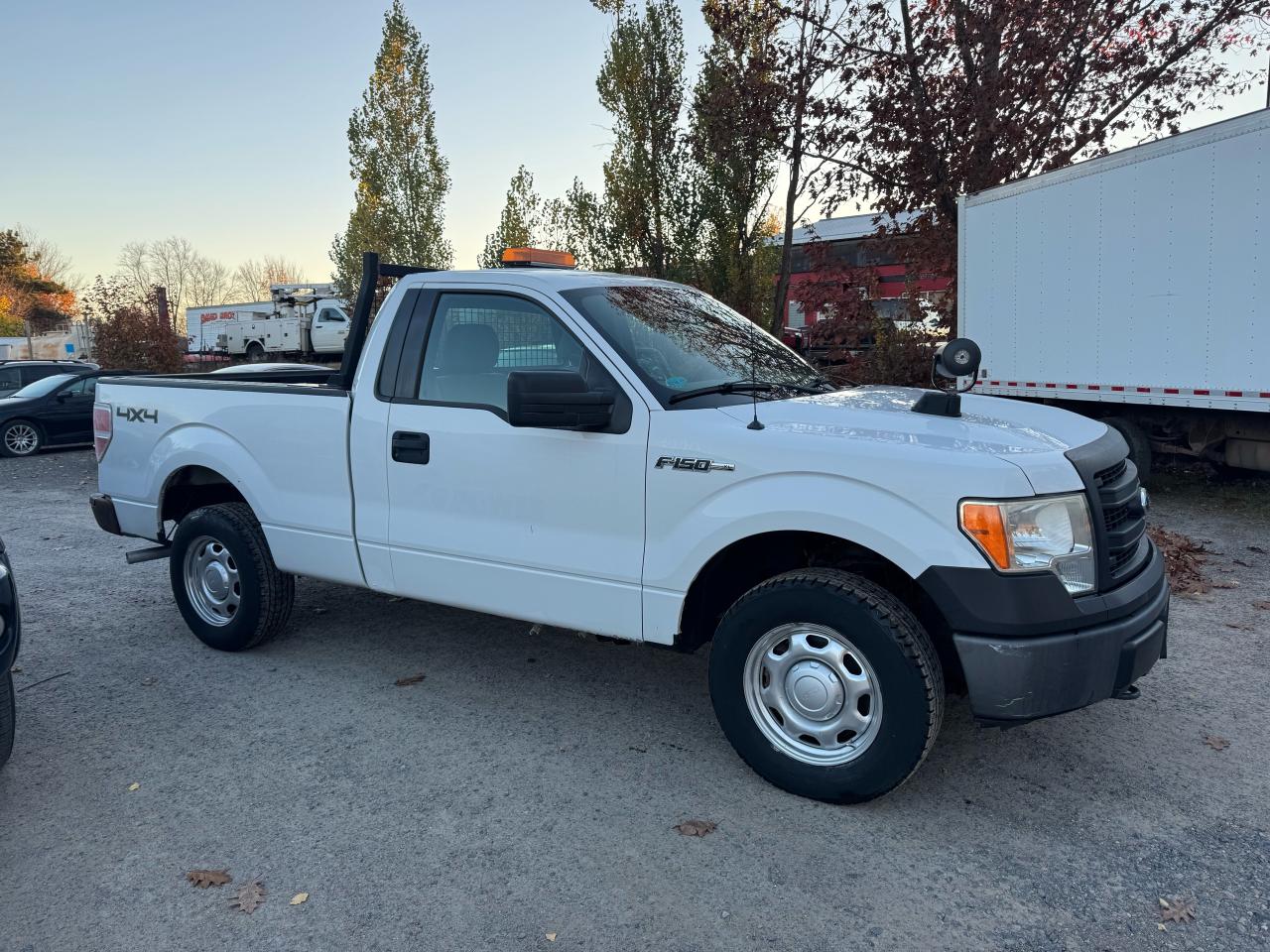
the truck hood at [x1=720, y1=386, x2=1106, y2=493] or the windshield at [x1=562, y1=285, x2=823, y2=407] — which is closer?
the truck hood at [x1=720, y1=386, x2=1106, y2=493]

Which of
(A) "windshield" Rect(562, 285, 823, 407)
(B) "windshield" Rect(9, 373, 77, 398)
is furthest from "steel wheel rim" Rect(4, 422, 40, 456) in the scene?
(A) "windshield" Rect(562, 285, 823, 407)

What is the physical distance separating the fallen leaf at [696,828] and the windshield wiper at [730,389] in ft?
5.28

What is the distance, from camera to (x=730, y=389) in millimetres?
4059

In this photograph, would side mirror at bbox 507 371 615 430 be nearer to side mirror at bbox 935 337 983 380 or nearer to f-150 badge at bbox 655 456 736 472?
f-150 badge at bbox 655 456 736 472

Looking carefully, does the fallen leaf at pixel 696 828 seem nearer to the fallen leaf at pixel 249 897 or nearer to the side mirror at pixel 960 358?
the fallen leaf at pixel 249 897

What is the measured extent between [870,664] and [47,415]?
17.0 metres

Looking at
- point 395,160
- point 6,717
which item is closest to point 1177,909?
point 6,717

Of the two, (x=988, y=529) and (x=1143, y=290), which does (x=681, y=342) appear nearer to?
(x=988, y=529)

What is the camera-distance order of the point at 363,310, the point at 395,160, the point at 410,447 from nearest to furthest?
the point at 410,447
the point at 363,310
the point at 395,160

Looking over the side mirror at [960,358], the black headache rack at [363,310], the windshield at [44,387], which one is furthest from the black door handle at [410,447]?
the windshield at [44,387]

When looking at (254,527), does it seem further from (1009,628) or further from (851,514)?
(1009,628)

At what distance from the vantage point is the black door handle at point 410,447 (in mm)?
4367

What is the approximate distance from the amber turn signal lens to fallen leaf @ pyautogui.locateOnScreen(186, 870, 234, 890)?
271 cm

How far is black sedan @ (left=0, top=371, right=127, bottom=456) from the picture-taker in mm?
16062
